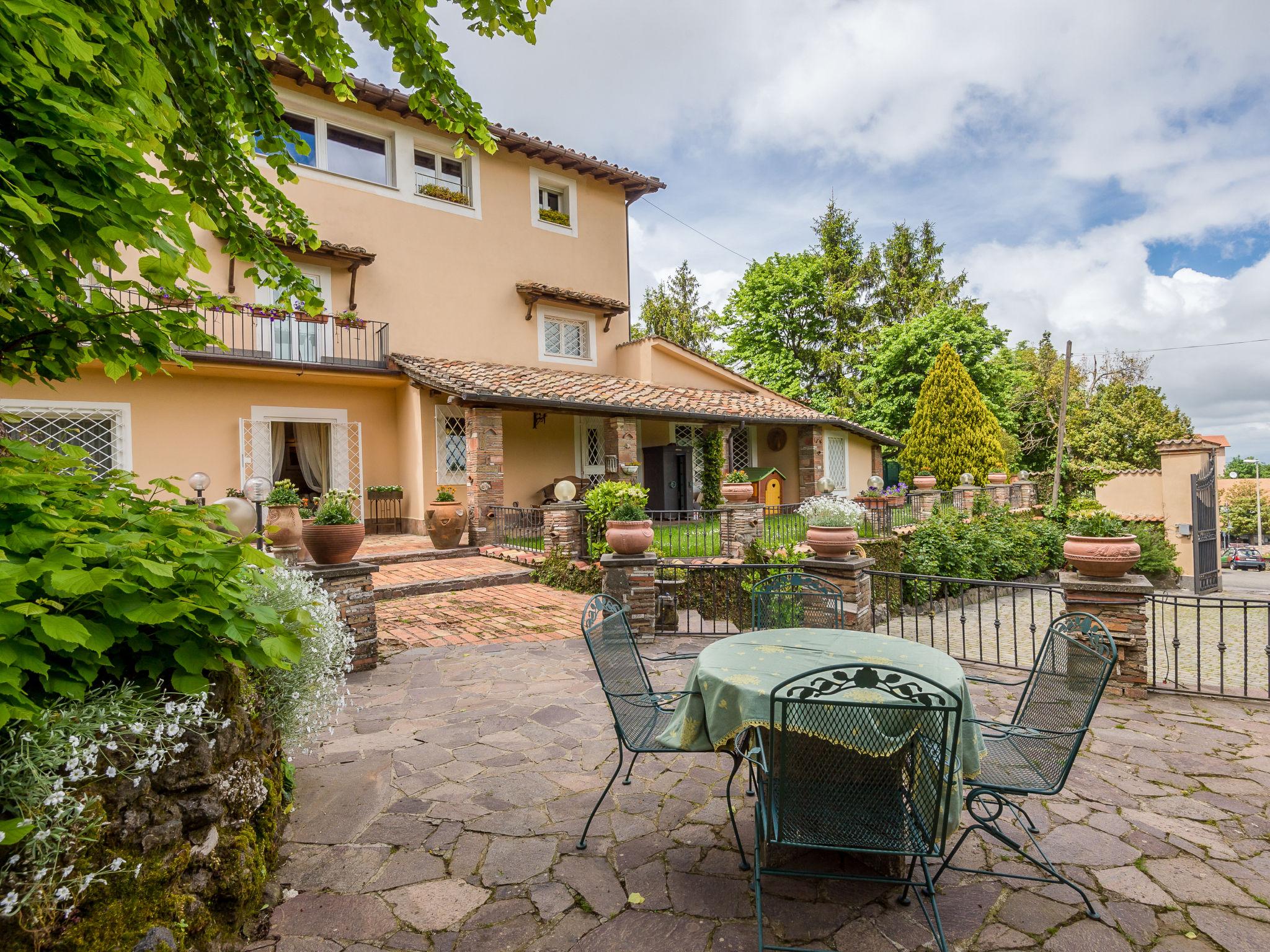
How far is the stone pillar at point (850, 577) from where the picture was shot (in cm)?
552

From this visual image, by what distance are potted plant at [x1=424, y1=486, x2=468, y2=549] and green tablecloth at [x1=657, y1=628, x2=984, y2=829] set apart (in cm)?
839

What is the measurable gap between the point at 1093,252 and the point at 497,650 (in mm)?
21053

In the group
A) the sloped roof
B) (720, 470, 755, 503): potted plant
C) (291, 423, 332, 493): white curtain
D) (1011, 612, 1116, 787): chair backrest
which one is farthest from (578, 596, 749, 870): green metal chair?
(291, 423, 332, 493): white curtain

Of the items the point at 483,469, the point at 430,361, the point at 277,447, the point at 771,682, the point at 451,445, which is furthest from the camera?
the point at 430,361

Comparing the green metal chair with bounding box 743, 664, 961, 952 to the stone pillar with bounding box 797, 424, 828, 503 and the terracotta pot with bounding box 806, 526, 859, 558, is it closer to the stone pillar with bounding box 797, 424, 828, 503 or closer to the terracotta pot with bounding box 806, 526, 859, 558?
the terracotta pot with bounding box 806, 526, 859, 558

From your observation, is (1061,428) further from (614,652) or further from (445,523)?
(614,652)

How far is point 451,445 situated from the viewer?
12547 millimetres

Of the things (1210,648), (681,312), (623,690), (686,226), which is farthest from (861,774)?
(681,312)

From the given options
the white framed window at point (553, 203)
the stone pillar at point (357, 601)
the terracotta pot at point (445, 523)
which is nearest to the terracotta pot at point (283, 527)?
the stone pillar at point (357, 601)

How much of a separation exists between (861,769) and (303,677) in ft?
8.02

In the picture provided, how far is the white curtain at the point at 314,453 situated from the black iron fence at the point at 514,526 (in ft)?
14.0

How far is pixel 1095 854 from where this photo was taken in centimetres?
259

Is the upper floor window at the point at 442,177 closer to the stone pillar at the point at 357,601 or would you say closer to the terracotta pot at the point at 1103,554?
the stone pillar at the point at 357,601

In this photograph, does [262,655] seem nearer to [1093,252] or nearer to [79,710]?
[79,710]
